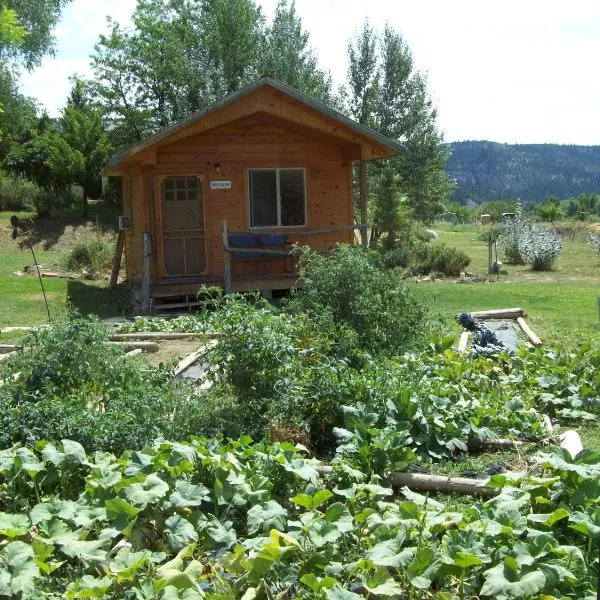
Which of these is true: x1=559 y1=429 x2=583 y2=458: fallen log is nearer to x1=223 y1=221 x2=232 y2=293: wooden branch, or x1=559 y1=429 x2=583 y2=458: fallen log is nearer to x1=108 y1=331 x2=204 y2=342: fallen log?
x1=108 y1=331 x2=204 y2=342: fallen log

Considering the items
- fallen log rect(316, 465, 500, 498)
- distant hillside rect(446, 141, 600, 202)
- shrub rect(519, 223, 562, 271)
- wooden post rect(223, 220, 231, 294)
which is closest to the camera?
fallen log rect(316, 465, 500, 498)

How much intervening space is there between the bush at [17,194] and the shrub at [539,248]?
67.4 ft

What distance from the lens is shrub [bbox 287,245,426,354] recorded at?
7.76 metres

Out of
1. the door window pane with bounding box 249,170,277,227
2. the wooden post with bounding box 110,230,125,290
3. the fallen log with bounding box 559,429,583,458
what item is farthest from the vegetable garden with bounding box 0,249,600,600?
the wooden post with bounding box 110,230,125,290

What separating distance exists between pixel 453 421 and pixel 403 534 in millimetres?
2239

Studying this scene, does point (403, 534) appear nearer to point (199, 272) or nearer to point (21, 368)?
point (21, 368)

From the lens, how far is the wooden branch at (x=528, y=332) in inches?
398

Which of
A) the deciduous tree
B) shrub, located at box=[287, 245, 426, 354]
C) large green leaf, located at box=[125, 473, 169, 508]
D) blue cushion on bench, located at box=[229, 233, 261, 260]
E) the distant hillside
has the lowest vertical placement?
large green leaf, located at box=[125, 473, 169, 508]

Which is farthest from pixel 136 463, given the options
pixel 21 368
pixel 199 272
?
pixel 199 272

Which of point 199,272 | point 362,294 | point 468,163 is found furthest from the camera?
point 468,163

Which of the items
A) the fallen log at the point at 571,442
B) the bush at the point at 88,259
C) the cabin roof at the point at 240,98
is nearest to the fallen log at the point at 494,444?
the fallen log at the point at 571,442

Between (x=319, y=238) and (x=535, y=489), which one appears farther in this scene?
(x=319, y=238)

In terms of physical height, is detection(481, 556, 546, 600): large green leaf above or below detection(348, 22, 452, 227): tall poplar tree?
below

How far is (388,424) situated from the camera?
5.77m
